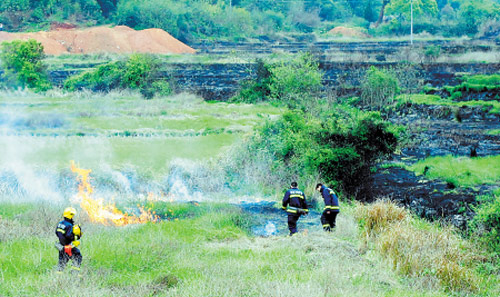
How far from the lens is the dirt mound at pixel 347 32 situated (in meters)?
81.9

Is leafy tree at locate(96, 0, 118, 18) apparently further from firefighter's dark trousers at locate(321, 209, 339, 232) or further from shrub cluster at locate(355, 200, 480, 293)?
shrub cluster at locate(355, 200, 480, 293)

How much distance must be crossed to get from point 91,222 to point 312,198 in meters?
7.93

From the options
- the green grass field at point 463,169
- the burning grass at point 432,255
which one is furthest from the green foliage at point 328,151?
the burning grass at point 432,255

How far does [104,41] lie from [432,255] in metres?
58.0

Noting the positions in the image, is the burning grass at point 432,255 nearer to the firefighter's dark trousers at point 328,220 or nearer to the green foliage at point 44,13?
the firefighter's dark trousers at point 328,220

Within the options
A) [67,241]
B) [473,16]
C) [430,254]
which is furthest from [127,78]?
[473,16]

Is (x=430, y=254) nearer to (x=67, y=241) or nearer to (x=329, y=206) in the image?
(x=329, y=206)

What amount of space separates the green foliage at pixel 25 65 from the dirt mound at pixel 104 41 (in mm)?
14794

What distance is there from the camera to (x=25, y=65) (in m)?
44.7

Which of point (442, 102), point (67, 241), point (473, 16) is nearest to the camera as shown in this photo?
point (67, 241)

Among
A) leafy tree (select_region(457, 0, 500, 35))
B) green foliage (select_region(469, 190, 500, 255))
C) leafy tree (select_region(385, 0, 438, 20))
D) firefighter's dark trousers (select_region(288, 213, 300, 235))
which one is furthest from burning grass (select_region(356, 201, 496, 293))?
leafy tree (select_region(385, 0, 438, 20))

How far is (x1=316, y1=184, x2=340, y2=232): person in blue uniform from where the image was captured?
1370 centimetres

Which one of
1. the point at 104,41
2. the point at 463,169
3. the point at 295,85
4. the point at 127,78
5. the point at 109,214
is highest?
the point at 104,41

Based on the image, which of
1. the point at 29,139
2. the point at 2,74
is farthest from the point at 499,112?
the point at 2,74
